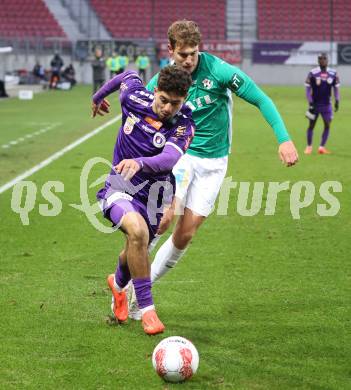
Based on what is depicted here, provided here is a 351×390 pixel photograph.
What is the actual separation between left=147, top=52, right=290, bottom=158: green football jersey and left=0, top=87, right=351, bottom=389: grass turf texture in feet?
4.42

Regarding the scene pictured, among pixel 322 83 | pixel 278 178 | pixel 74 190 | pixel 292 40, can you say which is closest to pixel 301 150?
pixel 322 83

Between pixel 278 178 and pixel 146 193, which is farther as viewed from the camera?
pixel 278 178

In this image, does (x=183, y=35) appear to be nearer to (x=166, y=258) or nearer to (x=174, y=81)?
(x=174, y=81)

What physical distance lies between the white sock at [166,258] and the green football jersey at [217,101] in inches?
32.9

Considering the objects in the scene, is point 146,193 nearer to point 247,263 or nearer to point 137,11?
point 247,263

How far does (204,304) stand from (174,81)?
2.33 metres

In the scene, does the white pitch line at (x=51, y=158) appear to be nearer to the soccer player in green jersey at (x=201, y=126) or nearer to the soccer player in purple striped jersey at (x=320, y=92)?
the soccer player in purple striped jersey at (x=320, y=92)

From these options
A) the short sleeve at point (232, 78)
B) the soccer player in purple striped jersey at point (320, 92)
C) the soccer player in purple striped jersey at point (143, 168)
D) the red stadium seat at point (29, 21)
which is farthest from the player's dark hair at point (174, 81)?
the red stadium seat at point (29, 21)

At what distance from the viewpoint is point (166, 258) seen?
26.7 feet

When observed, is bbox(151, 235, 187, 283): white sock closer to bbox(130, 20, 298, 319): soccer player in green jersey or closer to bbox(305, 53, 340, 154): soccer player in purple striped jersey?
bbox(130, 20, 298, 319): soccer player in green jersey

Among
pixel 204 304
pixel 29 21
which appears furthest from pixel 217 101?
pixel 29 21

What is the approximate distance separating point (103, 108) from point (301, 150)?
14.9 meters

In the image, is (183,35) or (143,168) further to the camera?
(183,35)

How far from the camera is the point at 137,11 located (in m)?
60.8
